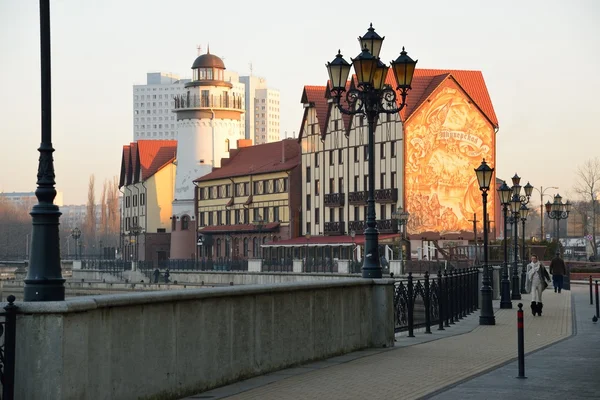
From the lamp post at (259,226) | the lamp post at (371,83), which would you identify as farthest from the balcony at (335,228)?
the lamp post at (371,83)

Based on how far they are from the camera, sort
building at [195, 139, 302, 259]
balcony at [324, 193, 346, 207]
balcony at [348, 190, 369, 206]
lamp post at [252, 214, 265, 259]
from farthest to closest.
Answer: building at [195, 139, 302, 259] < lamp post at [252, 214, 265, 259] < balcony at [324, 193, 346, 207] < balcony at [348, 190, 369, 206]

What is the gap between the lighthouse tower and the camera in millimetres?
109375

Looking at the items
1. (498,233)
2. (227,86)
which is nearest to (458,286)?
(498,233)

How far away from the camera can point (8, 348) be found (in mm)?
11094

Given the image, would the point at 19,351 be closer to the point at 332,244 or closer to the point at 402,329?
the point at 402,329

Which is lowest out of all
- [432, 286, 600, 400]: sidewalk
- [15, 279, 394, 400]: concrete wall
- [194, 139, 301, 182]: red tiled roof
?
[432, 286, 600, 400]: sidewalk

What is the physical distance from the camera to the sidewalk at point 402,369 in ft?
46.0

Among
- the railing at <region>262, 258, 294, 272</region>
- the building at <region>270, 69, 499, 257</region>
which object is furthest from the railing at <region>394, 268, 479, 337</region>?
the railing at <region>262, 258, 294, 272</region>

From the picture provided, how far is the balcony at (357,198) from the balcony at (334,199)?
1072 millimetres

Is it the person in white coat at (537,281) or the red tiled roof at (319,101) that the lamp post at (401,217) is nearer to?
the red tiled roof at (319,101)

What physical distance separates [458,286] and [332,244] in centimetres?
5427

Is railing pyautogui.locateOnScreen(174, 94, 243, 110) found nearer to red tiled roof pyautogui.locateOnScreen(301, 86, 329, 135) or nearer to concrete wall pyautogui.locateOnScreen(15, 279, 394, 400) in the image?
red tiled roof pyautogui.locateOnScreen(301, 86, 329, 135)

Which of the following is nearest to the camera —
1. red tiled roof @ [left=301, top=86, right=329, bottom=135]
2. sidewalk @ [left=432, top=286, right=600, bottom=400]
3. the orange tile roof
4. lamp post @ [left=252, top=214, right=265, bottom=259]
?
sidewalk @ [left=432, top=286, right=600, bottom=400]

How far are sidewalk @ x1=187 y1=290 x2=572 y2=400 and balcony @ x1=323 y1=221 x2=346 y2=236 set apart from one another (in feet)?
206
